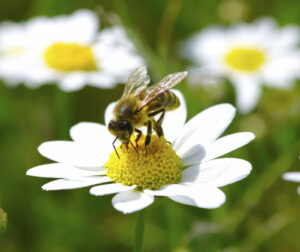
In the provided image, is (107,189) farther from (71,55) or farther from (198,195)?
(71,55)

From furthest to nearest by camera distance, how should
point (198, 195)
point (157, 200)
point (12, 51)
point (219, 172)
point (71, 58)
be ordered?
point (12, 51) < point (71, 58) < point (157, 200) < point (219, 172) < point (198, 195)

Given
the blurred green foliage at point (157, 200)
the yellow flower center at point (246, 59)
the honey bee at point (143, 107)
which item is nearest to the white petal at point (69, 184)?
the honey bee at point (143, 107)

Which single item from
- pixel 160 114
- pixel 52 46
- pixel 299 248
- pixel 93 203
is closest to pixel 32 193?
pixel 93 203

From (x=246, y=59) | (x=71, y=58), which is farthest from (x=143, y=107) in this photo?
(x=246, y=59)

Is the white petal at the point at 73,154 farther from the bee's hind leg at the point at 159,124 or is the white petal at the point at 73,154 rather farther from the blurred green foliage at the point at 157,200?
the blurred green foliage at the point at 157,200

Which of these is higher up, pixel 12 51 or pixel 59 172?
pixel 12 51

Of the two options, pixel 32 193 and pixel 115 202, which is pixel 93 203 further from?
pixel 115 202
